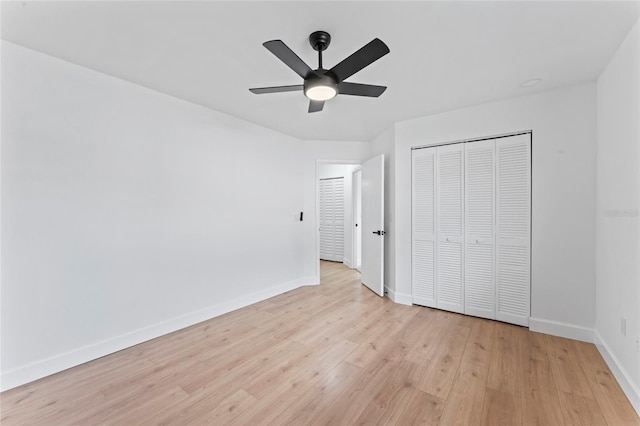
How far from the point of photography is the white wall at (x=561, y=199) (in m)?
2.53

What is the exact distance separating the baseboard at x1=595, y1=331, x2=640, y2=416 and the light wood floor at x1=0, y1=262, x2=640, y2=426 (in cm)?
5

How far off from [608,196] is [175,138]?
4.15m

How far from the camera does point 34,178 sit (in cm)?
202

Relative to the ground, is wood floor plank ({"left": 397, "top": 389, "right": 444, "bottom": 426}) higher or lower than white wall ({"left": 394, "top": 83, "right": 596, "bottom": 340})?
lower

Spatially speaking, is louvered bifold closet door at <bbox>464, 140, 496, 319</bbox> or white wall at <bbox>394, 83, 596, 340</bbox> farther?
louvered bifold closet door at <bbox>464, 140, 496, 319</bbox>

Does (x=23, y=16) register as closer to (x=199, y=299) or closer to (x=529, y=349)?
(x=199, y=299)

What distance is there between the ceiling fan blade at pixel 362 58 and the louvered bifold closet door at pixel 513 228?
2.20 metres

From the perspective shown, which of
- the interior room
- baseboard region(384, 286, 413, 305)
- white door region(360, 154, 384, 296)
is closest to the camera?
the interior room

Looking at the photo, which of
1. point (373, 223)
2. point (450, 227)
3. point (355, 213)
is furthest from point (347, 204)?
point (450, 227)

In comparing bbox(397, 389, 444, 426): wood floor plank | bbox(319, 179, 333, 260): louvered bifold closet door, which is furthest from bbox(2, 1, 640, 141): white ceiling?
bbox(319, 179, 333, 260): louvered bifold closet door

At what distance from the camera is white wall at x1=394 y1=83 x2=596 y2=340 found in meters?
2.53

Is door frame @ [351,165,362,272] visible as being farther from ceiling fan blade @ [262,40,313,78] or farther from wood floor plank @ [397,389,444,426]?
ceiling fan blade @ [262,40,313,78]

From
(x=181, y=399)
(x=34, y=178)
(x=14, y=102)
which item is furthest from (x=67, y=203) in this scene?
(x=181, y=399)

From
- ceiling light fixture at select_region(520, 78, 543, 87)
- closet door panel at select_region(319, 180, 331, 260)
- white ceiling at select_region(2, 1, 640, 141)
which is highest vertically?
ceiling light fixture at select_region(520, 78, 543, 87)
